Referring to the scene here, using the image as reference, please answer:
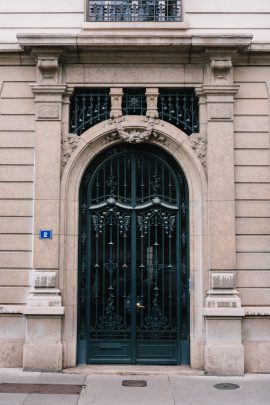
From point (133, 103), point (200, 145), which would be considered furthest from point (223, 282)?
point (133, 103)

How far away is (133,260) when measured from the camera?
31.2ft

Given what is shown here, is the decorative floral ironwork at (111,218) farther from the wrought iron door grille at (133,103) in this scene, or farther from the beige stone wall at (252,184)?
the beige stone wall at (252,184)

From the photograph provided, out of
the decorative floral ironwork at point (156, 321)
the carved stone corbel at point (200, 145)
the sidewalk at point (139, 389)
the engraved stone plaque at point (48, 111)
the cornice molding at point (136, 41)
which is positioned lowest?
the sidewalk at point (139, 389)

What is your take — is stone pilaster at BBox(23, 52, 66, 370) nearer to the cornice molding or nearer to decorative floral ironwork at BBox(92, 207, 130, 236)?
the cornice molding

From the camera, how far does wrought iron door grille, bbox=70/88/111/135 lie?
31.7 feet

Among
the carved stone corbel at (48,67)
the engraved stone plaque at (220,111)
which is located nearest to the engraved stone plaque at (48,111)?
the carved stone corbel at (48,67)

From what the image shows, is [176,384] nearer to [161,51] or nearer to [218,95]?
[218,95]

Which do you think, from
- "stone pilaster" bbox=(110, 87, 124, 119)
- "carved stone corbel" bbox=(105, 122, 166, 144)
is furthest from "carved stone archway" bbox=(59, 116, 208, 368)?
"stone pilaster" bbox=(110, 87, 124, 119)

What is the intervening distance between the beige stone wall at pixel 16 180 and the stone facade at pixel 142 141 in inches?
0.7

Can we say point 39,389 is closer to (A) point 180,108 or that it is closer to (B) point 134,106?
(B) point 134,106

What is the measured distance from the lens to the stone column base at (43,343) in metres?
8.83

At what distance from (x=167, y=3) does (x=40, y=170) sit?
4.11m

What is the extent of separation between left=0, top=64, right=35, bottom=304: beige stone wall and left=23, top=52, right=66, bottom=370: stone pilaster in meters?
0.21

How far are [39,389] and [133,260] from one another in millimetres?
2849
